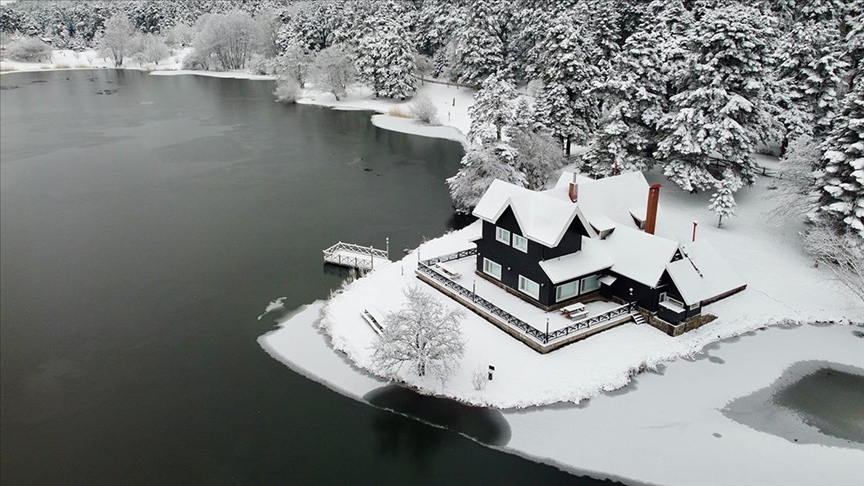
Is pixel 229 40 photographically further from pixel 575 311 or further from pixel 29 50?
pixel 575 311

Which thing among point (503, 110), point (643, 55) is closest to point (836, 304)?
point (643, 55)

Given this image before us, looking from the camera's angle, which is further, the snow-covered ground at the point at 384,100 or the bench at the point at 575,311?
the snow-covered ground at the point at 384,100

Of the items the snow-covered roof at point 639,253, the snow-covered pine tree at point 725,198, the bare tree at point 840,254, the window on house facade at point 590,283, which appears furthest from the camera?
the snow-covered pine tree at point 725,198

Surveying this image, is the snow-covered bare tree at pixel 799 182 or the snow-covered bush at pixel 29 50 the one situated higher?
the snow-covered bush at pixel 29 50

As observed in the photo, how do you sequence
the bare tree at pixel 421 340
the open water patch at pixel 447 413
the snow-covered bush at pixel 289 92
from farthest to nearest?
the snow-covered bush at pixel 289 92
the bare tree at pixel 421 340
the open water patch at pixel 447 413

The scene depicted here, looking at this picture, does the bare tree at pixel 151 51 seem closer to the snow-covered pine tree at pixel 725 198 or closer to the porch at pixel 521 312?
the porch at pixel 521 312

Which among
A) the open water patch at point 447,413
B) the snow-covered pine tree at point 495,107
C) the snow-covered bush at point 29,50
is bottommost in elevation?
the open water patch at point 447,413

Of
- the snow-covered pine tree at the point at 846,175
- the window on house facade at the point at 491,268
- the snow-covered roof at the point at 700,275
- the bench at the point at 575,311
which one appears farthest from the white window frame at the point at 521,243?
the snow-covered pine tree at the point at 846,175

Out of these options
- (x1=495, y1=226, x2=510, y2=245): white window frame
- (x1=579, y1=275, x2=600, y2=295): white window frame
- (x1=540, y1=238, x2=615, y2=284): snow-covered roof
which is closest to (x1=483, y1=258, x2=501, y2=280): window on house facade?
(x1=495, y1=226, x2=510, y2=245): white window frame
